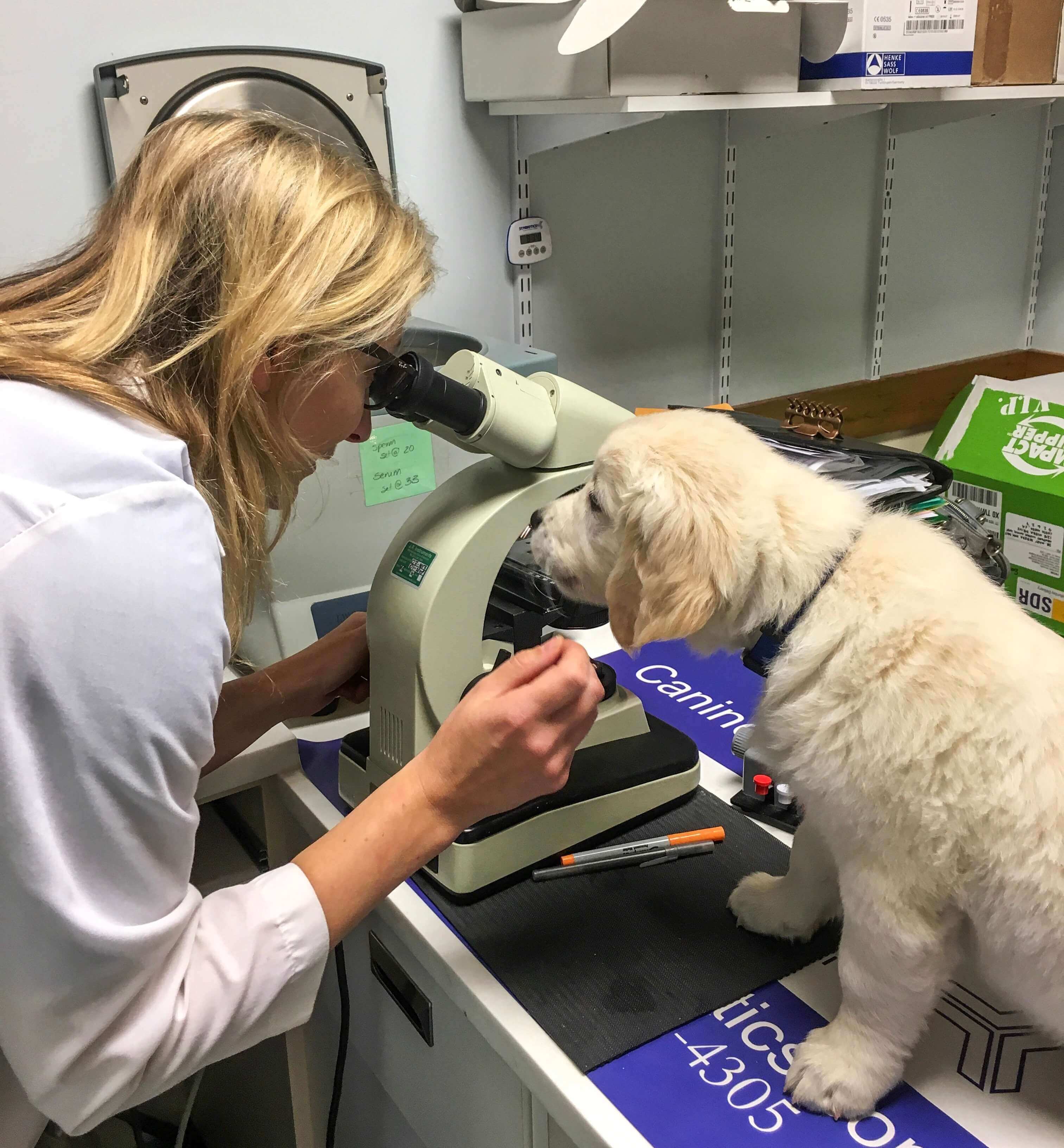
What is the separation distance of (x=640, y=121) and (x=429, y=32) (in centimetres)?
36

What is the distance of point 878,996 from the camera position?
2.16ft

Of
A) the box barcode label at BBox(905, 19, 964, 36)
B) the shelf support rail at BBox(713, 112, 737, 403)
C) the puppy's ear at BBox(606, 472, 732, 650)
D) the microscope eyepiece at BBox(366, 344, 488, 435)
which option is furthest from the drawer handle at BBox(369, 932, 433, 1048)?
the box barcode label at BBox(905, 19, 964, 36)

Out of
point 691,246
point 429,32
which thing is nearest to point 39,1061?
point 429,32

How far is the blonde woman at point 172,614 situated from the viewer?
55 cm

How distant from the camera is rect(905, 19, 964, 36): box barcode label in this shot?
1266 millimetres

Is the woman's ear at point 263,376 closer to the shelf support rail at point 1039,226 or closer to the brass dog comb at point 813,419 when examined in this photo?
the brass dog comb at point 813,419

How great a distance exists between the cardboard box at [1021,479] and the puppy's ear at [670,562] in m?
0.88

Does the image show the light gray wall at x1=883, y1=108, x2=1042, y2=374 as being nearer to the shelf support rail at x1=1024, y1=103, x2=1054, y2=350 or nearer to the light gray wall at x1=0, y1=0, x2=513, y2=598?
the shelf support rail at x1=1024, y1=103, x2=1054, y2=350

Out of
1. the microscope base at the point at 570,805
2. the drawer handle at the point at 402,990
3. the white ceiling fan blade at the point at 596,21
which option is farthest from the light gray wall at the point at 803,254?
the drawer handle at the point at 402,990

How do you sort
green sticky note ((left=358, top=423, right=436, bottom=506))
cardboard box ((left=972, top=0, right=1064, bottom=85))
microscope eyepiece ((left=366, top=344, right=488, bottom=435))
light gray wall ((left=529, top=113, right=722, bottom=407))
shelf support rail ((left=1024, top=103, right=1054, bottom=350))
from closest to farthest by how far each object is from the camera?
microscope eyepiece ((left=366, top=344, right=488, bottom=435))
green sticky note ((left=358, top=423, right=436, bottom=506))
cardboard box ((left=972, top=0, right=1064, bottom=85))
light gray wall ((left=529, top=113, right=722, bottom=407))
shelf support rail ((left=1024, top=103, right=1054, bottom=350))

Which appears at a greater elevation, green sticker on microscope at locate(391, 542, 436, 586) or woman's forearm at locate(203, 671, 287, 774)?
green sticker on microscope at locate(391, 542, 436, 586)

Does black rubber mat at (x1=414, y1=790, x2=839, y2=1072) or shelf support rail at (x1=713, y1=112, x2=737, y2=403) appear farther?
shelf support rail at (x1=713, y1=112, x2=737, y2=403)

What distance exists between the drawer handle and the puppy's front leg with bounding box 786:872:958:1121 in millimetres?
358

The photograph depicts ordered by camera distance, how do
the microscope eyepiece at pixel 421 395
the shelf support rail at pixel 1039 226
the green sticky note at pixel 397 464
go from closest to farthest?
the microscope eyepiece at pixel 421 395
the green sticky note at pixel 397 464
the shelf support rail at pixel 1039 226
